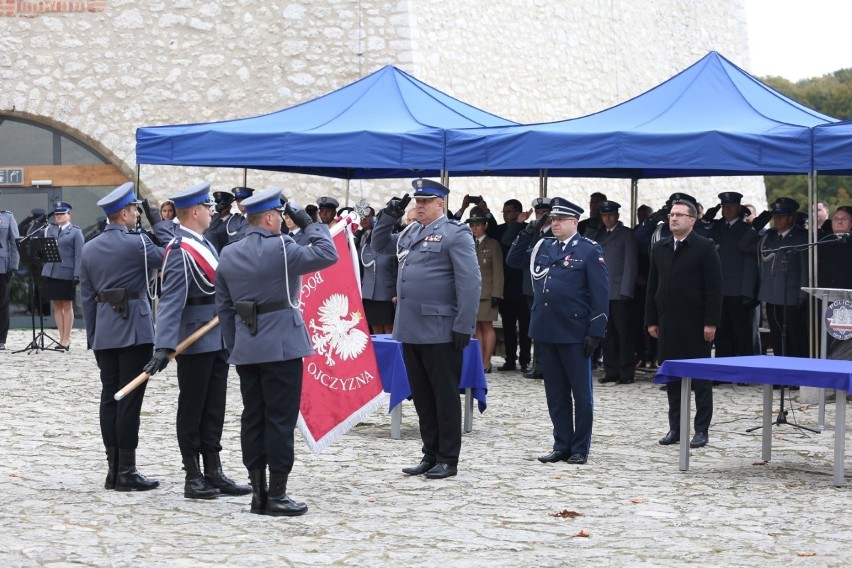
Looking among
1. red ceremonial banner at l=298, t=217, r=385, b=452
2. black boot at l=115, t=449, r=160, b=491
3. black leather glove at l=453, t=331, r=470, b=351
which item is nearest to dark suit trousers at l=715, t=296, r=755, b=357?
red ceremonial banner at l=298, t=217, r=385, b=452

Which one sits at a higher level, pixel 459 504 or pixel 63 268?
pixel 63 268

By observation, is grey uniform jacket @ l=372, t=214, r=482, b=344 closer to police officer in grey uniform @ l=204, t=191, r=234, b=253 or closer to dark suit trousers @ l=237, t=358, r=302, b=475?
dark suit trousers @ l=237, t=358, r=302, b=475

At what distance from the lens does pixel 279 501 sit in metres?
6.45

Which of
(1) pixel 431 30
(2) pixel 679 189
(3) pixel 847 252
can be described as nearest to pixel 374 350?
(3) pixel 847 252

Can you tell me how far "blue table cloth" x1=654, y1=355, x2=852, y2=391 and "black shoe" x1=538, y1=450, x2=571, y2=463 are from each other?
28.9 inches

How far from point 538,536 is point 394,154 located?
6.35 metres

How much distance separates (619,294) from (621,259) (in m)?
0.34

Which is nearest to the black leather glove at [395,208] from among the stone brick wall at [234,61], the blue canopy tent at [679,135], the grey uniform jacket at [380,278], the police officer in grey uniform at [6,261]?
the blue canopy tent at [679,135]

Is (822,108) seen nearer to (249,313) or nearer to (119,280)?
(119,280)

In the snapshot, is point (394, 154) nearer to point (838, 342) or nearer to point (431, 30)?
point (838, 342)

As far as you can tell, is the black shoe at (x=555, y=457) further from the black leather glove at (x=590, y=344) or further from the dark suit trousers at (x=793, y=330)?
the dark suit trousers at (x=793, y=330)

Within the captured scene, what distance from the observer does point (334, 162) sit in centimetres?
1201

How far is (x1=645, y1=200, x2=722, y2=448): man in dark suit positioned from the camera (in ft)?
28.7

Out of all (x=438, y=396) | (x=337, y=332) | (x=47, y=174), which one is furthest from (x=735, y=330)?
(x=47, y=174)
